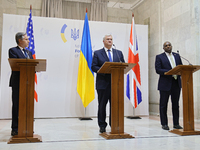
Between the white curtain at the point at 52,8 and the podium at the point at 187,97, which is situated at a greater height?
the white curtain at the point at 52,8

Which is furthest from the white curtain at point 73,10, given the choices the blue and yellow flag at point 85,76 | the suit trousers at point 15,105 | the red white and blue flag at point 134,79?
the suit trousers at point 15,105

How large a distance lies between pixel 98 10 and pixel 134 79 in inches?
132

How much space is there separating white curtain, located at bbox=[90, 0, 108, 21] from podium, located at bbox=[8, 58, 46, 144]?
5.61 m

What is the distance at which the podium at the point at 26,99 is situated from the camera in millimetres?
2955

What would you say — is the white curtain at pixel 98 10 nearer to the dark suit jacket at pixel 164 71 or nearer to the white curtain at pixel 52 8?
the white curtain at pixel 52 8

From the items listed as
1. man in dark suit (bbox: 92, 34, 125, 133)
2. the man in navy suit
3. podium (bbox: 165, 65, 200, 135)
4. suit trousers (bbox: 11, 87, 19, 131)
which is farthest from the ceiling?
suit trousers (bbox: 11, 87, 19, 131)

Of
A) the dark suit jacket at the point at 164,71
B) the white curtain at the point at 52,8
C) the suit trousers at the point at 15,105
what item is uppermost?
the white curtain at the point at 52,8

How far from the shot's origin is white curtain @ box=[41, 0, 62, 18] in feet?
25.6

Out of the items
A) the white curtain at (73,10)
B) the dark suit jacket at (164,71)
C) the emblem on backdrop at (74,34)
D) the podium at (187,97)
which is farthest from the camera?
the white curtain at (73,10)

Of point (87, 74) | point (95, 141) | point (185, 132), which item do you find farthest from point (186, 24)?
point (95, 141)

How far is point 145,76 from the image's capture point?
6.83 metres

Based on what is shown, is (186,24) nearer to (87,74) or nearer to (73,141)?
(87,74)

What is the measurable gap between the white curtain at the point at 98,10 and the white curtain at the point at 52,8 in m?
1.13

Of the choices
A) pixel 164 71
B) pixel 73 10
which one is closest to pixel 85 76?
pixel 164 71
